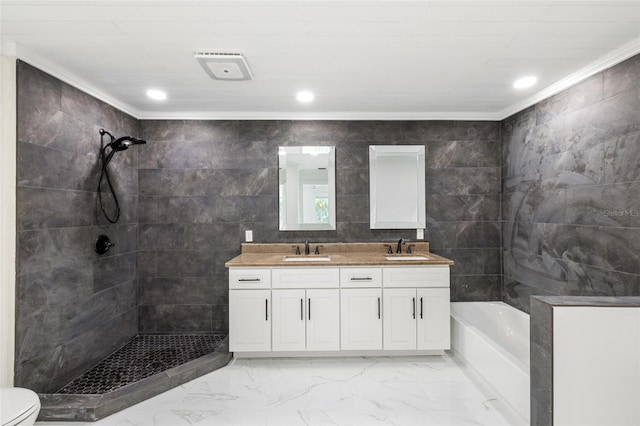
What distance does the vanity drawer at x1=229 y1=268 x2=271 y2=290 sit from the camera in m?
2.91

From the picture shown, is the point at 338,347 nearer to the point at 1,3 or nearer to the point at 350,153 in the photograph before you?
the point at 350,153

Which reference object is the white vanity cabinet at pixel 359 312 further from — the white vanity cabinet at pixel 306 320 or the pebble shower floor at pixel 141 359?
the pebble shower floor at pixel 141 359

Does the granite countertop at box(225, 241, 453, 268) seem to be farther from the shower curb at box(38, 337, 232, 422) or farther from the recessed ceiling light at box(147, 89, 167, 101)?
the recessed ceiling light at box(147, 89, 167, 101)

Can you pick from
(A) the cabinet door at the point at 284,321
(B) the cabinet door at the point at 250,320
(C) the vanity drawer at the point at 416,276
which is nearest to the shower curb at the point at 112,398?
(B) the cabinet door at the point at 250,320

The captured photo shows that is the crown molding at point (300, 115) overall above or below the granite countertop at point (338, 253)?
above

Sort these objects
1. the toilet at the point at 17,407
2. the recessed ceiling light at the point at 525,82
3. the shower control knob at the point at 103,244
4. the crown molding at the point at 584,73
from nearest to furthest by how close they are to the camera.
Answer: the toilet at the point at 17,407, the crown molding at the point at 584,73, the recessed ceiling light at the point at 525,82, the shower control knob at the point at 103,244

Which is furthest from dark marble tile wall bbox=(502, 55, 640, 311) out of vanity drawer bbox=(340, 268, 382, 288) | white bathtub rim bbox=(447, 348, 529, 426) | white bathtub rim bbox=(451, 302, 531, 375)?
vanity drawer bbox=(340, 268, 382, 288)

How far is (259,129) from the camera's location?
3.52 meters

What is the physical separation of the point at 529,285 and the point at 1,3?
4230 millimetres

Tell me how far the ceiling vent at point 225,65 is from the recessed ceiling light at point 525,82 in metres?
2.15

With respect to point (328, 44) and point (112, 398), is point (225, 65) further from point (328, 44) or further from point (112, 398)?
point (112, 398)

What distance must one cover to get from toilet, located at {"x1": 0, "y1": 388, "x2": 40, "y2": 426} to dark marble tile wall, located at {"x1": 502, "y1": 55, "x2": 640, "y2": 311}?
3.49 m

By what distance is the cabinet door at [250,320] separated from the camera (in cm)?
291

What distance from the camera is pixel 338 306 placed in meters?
2.93
